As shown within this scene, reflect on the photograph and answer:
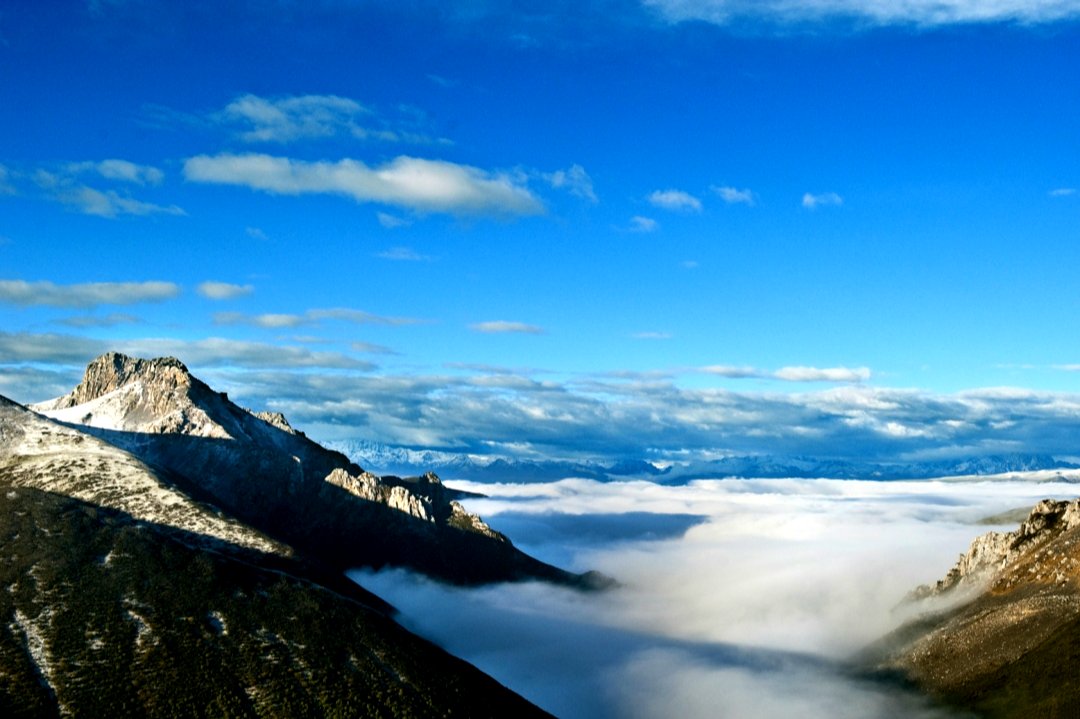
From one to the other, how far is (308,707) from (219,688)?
1894 cm

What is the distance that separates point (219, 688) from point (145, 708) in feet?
59.7

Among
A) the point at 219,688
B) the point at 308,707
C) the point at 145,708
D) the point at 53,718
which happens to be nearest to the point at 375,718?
the point at 308,707

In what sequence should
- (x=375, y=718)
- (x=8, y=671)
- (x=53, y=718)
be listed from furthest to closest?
(x=375, y=718), (x=8, y=671), (x=53, y=718)

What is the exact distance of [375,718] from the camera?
19975cm

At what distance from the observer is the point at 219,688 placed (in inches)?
7835

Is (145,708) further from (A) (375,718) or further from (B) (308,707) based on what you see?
(A) (375,718)

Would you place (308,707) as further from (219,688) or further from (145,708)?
(145,708)

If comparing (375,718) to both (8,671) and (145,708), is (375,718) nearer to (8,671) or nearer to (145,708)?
(145,708)

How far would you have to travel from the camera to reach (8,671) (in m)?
187

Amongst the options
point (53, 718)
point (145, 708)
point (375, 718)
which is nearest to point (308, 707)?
point (375, 718)

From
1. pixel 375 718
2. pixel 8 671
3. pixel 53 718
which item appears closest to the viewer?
pixel 53 718

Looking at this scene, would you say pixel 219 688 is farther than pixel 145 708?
Yes

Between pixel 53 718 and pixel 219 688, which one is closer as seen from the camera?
pixel 53 718

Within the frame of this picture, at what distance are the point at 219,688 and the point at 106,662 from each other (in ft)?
77.9
